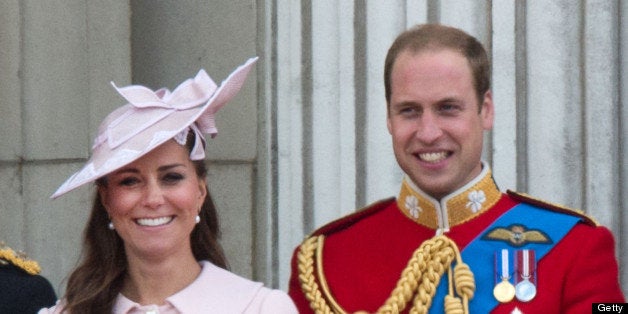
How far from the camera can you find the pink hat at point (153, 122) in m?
3.31

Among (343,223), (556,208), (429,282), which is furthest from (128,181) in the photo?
(556,208)

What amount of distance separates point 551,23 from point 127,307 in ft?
6.41

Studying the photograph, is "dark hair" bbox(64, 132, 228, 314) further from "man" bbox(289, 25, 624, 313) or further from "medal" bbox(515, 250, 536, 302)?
"medal" bbox(515, 250, 536, 302)

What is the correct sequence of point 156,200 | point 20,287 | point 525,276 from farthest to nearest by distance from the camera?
point 20,287
point 525,276
point 156,200

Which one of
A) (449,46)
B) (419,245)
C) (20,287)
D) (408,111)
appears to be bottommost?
(20,287)

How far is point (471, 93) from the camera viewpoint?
344 centimetres

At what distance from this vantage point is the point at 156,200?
3.30 m

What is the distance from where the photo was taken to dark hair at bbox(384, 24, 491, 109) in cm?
346

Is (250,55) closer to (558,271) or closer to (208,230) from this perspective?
(208,230)

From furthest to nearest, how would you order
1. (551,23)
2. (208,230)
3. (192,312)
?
(551,23), (208,230), (192,312)

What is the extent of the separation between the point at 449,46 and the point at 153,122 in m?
0.76

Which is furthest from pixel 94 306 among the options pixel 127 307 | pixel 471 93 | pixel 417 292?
pixel 471 93

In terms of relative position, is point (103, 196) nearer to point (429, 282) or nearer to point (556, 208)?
point (429, 282)

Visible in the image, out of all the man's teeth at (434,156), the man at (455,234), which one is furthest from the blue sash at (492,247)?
the man's teeth at (434,156)
